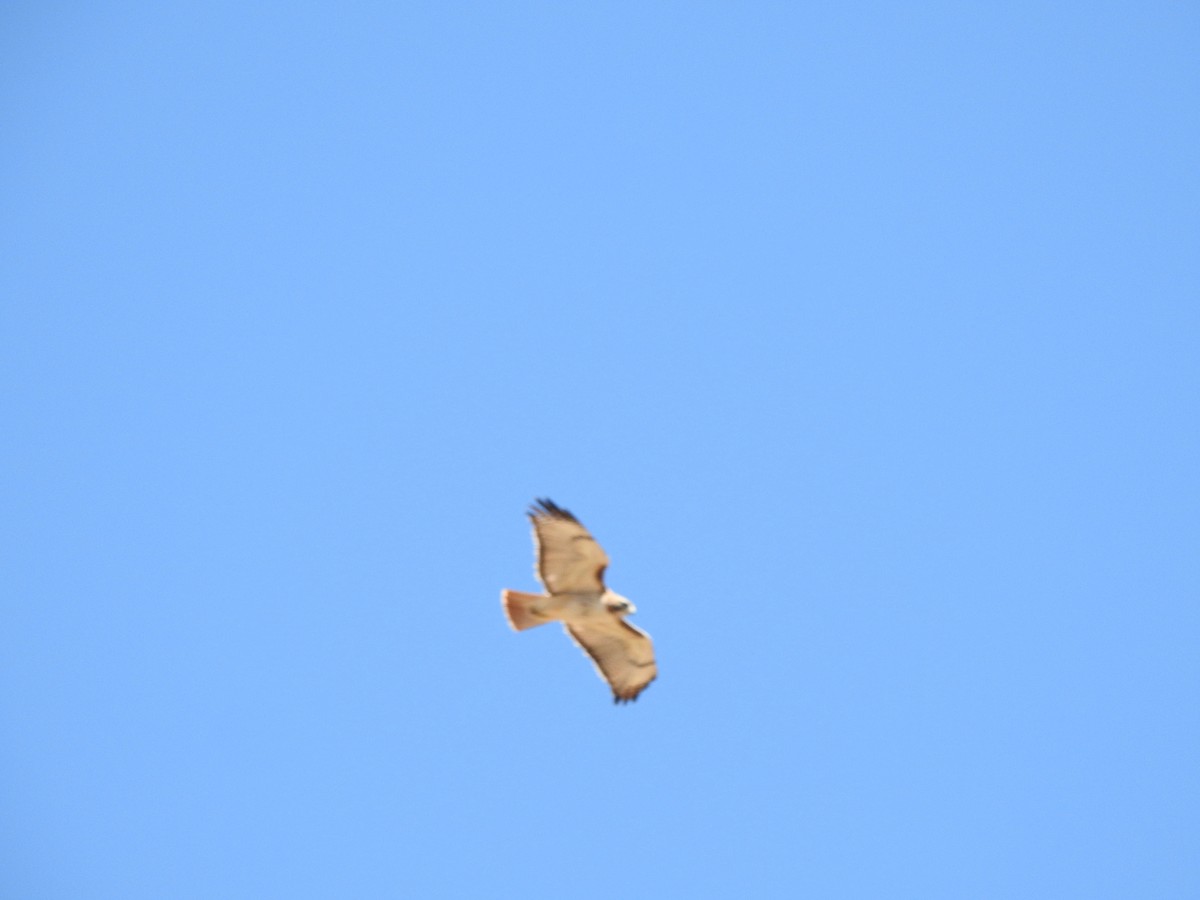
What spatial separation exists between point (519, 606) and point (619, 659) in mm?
1726

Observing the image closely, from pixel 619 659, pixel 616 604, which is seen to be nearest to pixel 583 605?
pixel 616 604

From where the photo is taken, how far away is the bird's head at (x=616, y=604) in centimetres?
1327

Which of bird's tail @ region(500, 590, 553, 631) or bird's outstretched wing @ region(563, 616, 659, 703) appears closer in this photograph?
bird's tail @ region(500, 590, 553, 631)

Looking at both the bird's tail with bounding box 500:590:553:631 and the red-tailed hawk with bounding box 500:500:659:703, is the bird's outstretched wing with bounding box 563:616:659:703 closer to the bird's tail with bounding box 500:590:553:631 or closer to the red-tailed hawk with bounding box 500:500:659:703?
the red-tailed hawk with bounding box 500:500:659:703

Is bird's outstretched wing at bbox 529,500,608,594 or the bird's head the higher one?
bird's outstretched wing at bbox 529,500,608,594

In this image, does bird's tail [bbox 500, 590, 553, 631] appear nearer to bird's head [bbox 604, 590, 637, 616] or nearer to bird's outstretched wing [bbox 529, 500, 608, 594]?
bird's outstretched wing [bbox 529, 500, 608, 594]

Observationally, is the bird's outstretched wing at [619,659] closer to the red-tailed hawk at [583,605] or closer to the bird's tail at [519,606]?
the red-tailed hawk at [583,605]

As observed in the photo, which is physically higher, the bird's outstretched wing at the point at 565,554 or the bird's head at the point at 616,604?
the bird's outstretched wing at the point at 565,554

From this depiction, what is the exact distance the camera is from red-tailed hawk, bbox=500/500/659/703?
507 inches

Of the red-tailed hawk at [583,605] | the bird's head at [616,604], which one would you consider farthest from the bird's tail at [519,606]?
the bird's head at [616,604]

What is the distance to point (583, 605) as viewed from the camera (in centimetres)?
1328

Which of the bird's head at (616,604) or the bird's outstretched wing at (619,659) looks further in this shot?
the bird's outstretched wing at (619,659)

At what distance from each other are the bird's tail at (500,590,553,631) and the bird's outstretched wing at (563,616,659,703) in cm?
84

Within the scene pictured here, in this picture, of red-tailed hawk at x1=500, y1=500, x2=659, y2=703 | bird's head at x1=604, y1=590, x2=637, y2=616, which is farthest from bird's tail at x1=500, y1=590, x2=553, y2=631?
bird's head at x1=604, y1=590, x2=637, y2=616
